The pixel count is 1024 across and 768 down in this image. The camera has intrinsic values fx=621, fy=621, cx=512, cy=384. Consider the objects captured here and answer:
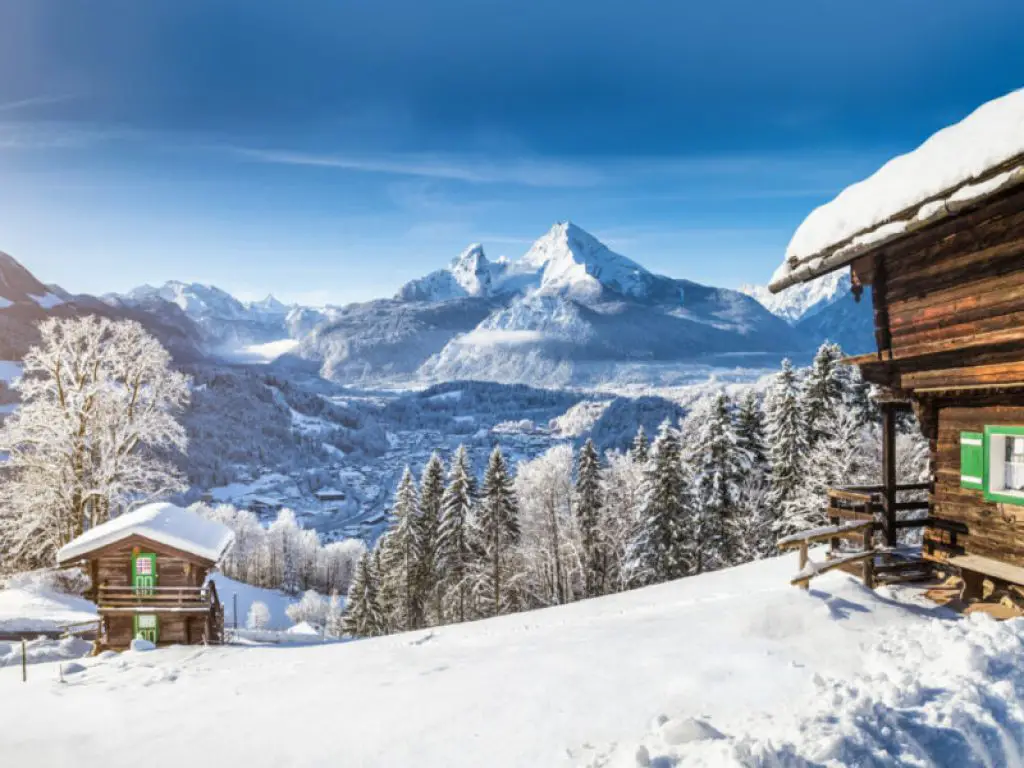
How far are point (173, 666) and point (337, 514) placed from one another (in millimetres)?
143370

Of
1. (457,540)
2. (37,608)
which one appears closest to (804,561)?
(37,608)

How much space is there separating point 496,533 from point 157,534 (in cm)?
2310

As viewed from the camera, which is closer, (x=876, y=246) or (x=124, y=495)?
(x=876, y=246)

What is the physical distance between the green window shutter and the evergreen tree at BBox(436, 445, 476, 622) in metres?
30.2

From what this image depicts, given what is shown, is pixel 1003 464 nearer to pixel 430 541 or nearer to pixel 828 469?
pixel 828 469

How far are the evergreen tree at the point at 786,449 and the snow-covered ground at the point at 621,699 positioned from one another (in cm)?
2083

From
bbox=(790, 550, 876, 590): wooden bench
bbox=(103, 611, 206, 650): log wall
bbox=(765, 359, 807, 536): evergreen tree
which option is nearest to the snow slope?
bbox=(103, 611, 206, 650): log wall

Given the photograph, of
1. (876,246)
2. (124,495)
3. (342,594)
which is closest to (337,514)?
(342,594)

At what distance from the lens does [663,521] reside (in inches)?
1266

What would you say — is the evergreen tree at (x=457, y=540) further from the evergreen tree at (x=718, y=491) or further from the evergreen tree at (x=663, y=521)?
the evergreen tree at (x=718, y=491)

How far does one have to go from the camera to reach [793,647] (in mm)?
8695

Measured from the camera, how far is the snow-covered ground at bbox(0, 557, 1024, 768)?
18.7 feet

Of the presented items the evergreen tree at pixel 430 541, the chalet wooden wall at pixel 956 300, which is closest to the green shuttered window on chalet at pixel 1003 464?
the chalet wooden wall at pixel 956 300

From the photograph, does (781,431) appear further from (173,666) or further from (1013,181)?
(173,666)
